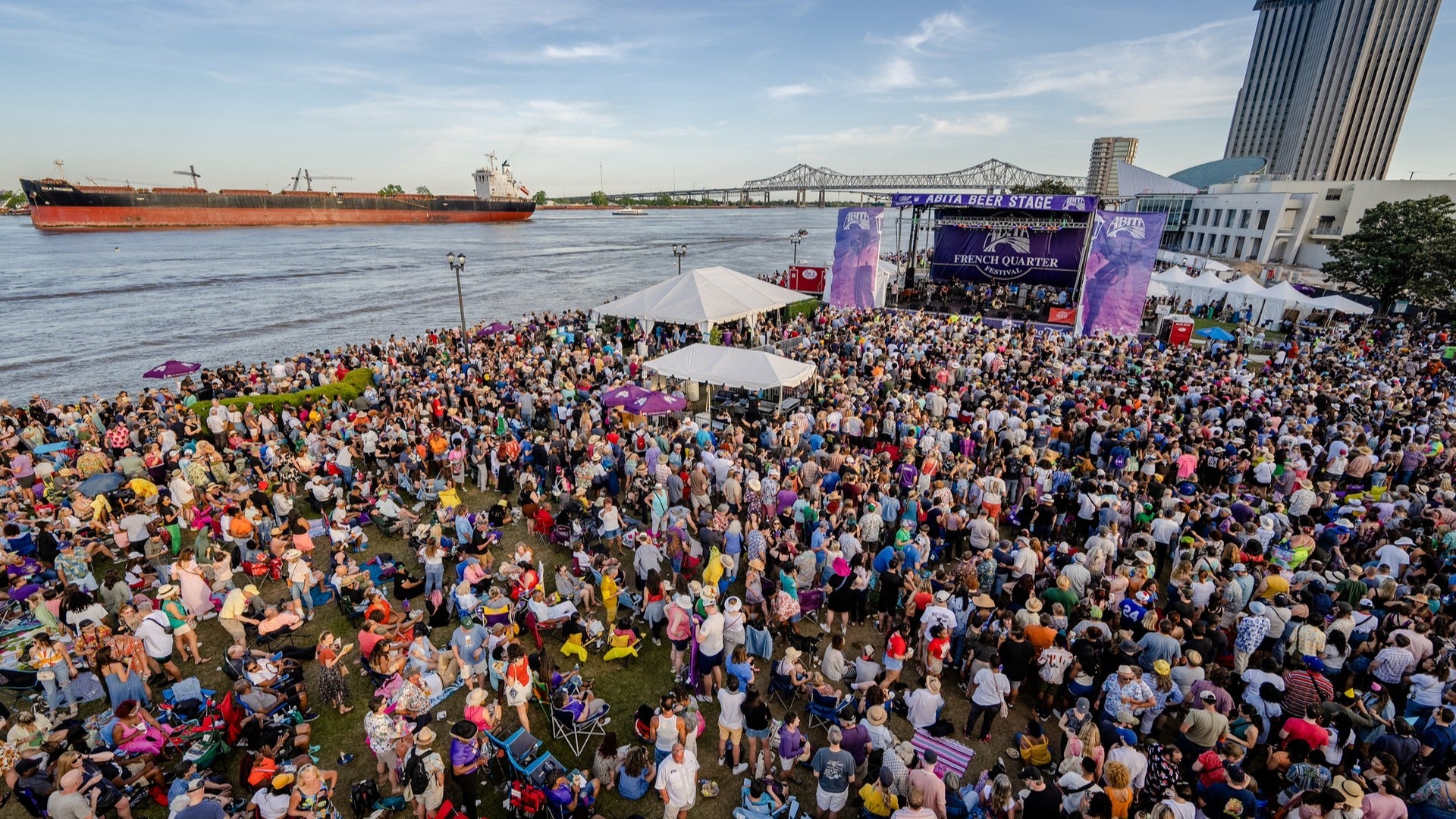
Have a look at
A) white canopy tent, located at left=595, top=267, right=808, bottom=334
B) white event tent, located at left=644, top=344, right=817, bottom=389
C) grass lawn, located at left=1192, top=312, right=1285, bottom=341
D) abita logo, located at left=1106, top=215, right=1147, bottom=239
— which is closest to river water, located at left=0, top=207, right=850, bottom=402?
white canopy tent, located at left=595, top=267, right=808, bottom=334

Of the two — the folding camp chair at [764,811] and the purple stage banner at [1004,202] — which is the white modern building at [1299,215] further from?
the folding camp chair at [764,811]

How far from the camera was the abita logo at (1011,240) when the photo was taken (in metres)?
28.4

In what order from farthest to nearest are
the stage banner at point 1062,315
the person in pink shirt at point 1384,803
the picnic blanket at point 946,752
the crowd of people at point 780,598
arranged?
1. the stage banner at point 1062,315
2. the picnic blanket at point 946,752
3. the crowd of people at point 780,598
4. the person in pink shirt at point 1384,803

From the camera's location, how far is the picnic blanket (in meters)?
5.46

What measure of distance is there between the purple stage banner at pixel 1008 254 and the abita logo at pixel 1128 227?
5.32m

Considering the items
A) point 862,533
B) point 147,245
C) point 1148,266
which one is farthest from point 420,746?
point 147,245

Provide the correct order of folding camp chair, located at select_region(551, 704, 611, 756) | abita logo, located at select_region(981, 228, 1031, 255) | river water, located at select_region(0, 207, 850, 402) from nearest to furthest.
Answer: folding camp chair, located at select_region(551, 704, 611, 756) → abita logo, located at select_region(981, 228, 1031, 255) → river water, located at select_region(0, 207, 850, 402)

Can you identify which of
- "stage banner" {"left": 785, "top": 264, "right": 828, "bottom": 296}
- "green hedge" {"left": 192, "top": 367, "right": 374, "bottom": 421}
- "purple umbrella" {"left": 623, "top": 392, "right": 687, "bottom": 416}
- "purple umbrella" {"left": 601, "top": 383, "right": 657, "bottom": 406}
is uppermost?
"stage banner" {"left": 785, "top": 264, "right": 828, "bottom": 296}

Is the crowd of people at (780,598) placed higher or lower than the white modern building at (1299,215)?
lower

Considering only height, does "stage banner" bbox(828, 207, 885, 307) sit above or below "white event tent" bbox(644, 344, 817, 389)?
above

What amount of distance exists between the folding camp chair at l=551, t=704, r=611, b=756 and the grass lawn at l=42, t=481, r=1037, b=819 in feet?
0.29

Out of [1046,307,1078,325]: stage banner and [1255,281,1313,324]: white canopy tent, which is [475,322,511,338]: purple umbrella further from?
[1255,281,1313,324]: white canopy tent

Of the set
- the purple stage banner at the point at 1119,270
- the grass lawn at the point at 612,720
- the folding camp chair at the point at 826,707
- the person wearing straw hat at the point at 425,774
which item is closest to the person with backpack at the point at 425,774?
the person wearing straw hat at the point at 425,774

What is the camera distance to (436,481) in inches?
441
